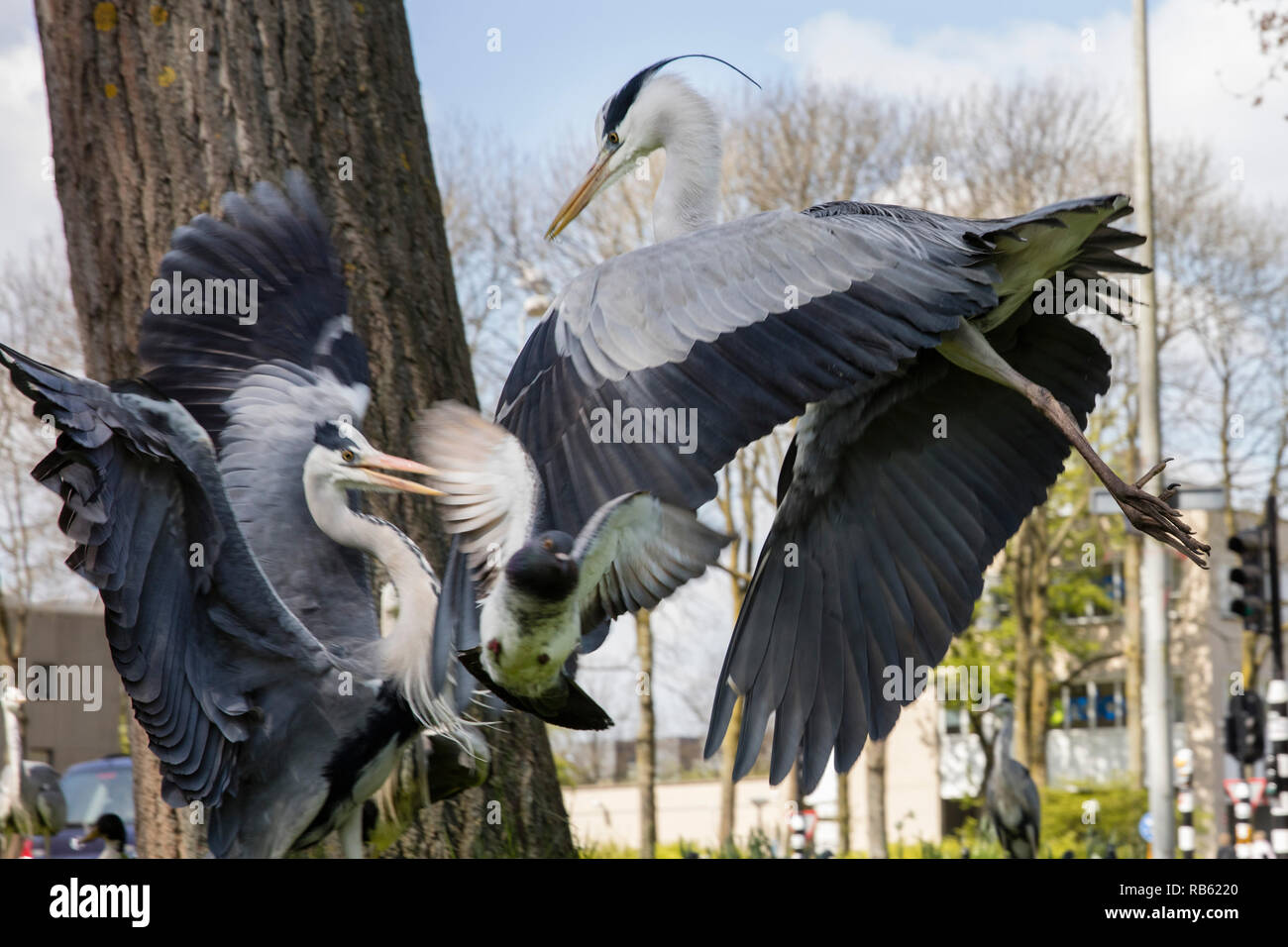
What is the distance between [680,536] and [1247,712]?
733cm

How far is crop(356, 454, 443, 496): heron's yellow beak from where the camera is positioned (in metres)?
2.21

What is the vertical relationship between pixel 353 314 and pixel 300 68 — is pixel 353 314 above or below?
below

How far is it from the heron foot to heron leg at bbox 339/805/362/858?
145 cm

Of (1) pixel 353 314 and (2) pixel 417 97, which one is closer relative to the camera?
(1) pixel 353 314

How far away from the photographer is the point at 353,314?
2955 mm

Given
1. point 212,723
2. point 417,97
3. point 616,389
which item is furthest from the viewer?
point 417,97

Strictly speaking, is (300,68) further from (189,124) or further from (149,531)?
(149,531)

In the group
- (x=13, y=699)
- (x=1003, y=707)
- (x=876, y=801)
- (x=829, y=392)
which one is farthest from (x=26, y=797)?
(x=876, y=801)

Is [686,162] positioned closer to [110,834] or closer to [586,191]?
[586,191]

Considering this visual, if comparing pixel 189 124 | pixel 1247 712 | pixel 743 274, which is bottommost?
pixel 1247 712

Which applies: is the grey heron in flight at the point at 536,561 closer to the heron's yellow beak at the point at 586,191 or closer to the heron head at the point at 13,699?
the heron's yellow beak at the point at 586,191

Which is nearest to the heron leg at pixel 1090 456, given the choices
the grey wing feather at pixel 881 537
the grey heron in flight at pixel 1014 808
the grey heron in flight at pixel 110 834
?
the grey wing feather at pixel 881 537

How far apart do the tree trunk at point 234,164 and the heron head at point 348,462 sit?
0.47 meters
